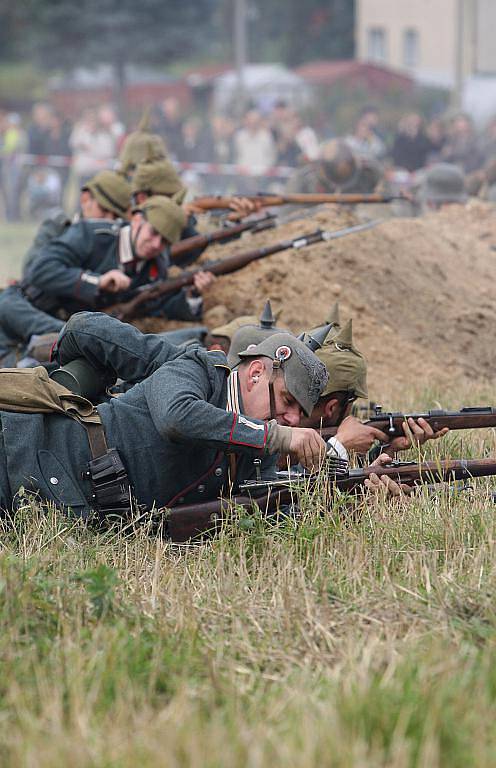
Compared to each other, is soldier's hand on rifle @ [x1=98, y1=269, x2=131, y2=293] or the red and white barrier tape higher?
soldier's hand on rifle @ [x1=98, y1=269, x2=131, y2=293]

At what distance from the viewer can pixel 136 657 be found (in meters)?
3.91

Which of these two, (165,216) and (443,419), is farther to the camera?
(165,216)

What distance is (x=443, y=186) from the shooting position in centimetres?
1457

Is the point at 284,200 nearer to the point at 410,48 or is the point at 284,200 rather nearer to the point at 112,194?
the point at 112,194

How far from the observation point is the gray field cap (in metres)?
5.54

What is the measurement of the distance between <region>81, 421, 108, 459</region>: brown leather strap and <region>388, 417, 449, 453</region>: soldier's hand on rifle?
1.54m

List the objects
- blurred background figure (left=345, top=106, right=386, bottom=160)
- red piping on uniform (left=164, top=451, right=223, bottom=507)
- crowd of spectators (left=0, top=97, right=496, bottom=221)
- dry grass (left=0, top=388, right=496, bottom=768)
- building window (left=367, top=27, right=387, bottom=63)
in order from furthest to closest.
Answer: building window (left=367, top=27, right=387, bottom=63) → blurred background figure (left=345, top=106, right=386, bottom=160) → crowd of spectators (left=0, top=97, right=496, bottom=221) → red piping on uniform (left=164, top=451, right=223, bottom=507) → dry grass (left=0, top=388, right=496, bottom=768)

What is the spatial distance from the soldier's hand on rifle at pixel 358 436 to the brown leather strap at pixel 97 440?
1248 mm

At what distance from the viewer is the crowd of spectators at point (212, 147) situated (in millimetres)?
21281

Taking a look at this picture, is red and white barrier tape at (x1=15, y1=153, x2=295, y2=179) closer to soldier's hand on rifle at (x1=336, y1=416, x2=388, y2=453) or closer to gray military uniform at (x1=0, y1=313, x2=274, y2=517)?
soldier's hand on rifle at (x1=336, y1=416, x2=388, y2=453)

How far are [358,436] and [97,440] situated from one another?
1.38 metres

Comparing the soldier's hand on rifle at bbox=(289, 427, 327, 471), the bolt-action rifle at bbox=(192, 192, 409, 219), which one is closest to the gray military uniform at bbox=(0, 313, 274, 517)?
the soldier's hand on rifle at bbox=(289, 427, 327, 471)

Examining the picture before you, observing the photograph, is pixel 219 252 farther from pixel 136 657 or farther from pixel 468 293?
pixel 136 657

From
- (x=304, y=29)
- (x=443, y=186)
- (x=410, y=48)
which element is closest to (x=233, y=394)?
(x=443, y=186)
